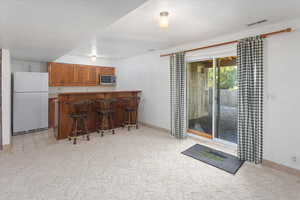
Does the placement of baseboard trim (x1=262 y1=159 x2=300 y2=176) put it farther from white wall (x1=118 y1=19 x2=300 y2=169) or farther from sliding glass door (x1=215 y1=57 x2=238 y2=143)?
sliding glass door (x1=215 y1=57 x2=238 y2=143)

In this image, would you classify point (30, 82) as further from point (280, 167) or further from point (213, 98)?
point (280, 167)

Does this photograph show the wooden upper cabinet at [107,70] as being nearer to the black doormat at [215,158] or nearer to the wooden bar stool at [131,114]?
the wooden bar stool at [131,114]

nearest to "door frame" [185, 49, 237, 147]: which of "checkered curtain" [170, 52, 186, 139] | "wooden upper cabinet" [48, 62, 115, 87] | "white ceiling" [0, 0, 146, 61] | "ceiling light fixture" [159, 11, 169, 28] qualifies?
"checkered curtain" [170, 52, 186, 139]

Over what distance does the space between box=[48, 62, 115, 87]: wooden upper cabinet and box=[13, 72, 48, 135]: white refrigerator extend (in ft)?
2.28

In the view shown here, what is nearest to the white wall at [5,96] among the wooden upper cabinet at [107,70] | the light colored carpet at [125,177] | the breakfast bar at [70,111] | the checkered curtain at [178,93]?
the light colored carpet at [125,177]

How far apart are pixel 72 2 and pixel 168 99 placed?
338 centimetres

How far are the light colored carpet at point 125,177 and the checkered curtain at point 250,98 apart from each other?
32 cm

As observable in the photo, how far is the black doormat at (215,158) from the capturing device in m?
2.67

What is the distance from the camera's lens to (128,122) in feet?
16.6

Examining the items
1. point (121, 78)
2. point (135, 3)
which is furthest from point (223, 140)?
point (121, 78)

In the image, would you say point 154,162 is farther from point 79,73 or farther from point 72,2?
point 79,73

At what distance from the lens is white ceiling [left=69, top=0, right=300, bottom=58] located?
76.4 inches

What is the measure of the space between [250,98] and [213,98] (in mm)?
1012

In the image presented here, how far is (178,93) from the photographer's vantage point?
159 inches
